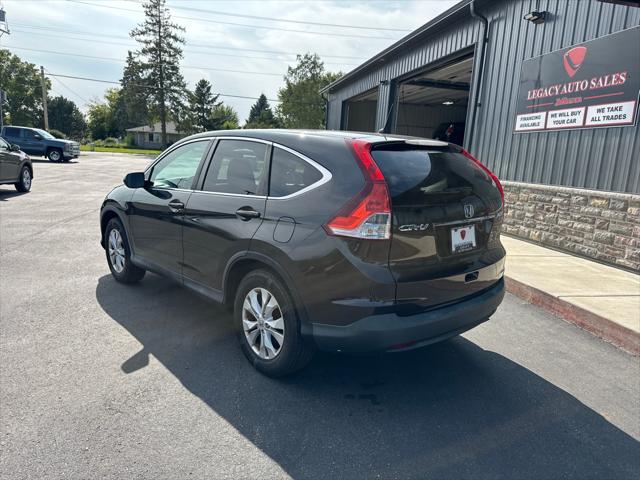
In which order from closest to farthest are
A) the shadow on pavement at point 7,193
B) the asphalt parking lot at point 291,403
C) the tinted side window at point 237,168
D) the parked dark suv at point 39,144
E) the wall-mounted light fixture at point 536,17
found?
the asphalt parking lot at point 291,403, the tinted side window at point 237,168, the wall-mounted light fixture at point 536,17, the shadow on pavement at point 7,193, the parked dark suv at point 39,144

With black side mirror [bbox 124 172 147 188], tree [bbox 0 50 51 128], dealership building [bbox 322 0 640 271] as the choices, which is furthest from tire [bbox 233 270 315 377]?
tree [bbox 0 50 51 128]

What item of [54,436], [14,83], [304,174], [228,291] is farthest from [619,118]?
[14,83]

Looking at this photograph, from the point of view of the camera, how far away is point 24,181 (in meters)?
12.5

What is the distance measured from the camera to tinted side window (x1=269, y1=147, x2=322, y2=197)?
2.87m

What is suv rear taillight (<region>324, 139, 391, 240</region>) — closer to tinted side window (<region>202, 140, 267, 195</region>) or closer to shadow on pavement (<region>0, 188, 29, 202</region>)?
tinted side window (<region>202, 140, 267, 195</region>)

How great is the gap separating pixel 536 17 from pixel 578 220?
3554mm

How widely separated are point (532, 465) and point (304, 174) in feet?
7.00

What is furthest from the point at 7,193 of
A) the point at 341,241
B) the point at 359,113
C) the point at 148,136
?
the point at 148,136

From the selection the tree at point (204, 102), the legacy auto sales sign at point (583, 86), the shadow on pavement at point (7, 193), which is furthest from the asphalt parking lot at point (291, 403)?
the tree at point (204, 102)

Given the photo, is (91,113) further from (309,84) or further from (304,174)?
(304,174)

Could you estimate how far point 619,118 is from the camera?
609 centimetres

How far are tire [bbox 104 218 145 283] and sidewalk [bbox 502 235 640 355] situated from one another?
176 inches

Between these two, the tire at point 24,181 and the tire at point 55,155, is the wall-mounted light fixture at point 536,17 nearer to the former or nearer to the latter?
the tire at point 24,181

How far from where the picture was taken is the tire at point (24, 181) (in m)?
12.3
